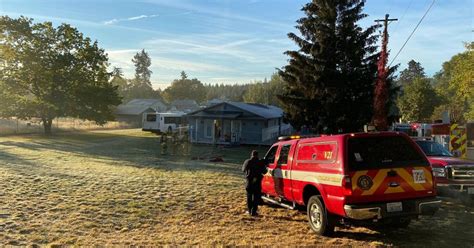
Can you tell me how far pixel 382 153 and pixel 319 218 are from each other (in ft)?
5.67

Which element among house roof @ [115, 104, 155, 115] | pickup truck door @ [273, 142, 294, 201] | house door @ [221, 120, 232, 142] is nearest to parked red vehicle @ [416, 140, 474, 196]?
pickup truck door @ [273, 142, 294, 201]

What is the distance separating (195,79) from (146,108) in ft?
258

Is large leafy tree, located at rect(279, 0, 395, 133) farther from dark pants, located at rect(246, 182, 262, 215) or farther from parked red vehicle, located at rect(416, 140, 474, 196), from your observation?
dark pants, located at rect(246, 182, 262, 215)

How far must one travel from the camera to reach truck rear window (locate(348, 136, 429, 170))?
7.05 meters

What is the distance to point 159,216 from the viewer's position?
9.50 m

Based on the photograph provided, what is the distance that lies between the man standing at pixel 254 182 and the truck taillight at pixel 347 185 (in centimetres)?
316

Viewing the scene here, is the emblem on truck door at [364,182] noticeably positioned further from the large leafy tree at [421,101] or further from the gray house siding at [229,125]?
the large leafy tree at [421,101]

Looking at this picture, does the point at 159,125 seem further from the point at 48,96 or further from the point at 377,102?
the point at 377,102

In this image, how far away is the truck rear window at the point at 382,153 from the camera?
705 cm

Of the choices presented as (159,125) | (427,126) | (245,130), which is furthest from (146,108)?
(427,126)

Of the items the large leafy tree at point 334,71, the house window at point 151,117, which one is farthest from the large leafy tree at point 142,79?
the large leafy tree at point 334,71

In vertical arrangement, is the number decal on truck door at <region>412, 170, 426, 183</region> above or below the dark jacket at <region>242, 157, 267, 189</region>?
above

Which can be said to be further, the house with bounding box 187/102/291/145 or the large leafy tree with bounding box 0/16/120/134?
the large leafy tree with bounding box 0/16/120/134

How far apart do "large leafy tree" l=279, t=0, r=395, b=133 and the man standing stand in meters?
15.6
